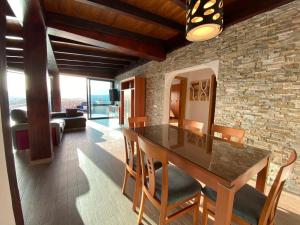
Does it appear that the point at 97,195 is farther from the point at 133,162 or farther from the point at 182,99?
the point at 182,99

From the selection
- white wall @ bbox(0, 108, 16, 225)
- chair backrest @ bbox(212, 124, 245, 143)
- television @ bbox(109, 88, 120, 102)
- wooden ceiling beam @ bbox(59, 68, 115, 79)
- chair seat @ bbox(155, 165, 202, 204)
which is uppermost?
wooden ceiling beam @ bbox(59, 68, 115, 79)

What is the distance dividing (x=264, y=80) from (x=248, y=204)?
1.83 m

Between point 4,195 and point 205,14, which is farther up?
point 205,14

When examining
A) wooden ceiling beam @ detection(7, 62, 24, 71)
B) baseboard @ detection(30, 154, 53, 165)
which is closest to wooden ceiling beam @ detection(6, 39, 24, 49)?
wooden ceiling beam @ detection(7, 62, 24, 71)

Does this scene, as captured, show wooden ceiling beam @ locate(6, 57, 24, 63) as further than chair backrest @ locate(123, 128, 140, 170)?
Yes

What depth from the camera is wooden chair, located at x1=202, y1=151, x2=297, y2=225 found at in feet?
2.80

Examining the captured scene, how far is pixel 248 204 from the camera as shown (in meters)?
1.04

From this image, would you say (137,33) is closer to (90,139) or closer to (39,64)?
(39,64)

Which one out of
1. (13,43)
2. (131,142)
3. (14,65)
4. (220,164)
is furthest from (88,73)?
(220,164)

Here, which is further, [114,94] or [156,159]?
[114,94]

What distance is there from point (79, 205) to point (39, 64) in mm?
2496

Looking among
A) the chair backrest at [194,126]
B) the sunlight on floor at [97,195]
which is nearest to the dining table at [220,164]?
the chair backrest at [194,126]

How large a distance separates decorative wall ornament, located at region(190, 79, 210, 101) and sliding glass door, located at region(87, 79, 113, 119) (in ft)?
16.5

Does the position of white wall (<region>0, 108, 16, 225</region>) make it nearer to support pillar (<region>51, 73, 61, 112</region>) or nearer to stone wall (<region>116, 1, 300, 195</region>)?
stone wall (<region>116, 1, 300, 195</region>)
